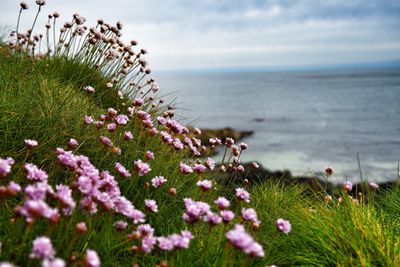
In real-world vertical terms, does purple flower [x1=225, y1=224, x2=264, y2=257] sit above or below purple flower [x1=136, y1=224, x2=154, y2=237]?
above

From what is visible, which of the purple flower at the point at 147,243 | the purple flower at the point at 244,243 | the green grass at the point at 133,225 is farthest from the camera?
the green grass at the point at 133,225

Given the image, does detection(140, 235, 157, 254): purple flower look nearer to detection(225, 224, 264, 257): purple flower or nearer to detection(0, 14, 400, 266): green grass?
detection(0, 14, 400, 266): green grass

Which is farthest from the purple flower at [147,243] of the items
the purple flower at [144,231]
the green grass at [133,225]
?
the green grass at [133,225]

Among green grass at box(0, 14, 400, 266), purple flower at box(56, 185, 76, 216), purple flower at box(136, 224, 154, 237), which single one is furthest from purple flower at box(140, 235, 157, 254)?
purple flower at box(56, 185, 76, 216)

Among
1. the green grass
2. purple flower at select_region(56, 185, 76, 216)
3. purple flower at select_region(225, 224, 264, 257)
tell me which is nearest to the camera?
purple flower at select_region(225, 224, 264, 257)

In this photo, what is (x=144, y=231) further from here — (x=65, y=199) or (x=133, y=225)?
(x=133, y=225)

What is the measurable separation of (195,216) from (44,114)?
2543 millimetres

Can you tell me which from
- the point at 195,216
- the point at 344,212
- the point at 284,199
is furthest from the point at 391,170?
the point at 195,216

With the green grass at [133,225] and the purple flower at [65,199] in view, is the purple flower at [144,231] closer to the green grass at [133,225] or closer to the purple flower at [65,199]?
the green grass at [133,225]

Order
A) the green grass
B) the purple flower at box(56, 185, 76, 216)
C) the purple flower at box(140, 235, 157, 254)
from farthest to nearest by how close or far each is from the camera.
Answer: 1. the green grass
2. the purple flower at box(140, 235, 157, 254)
3. the purple flower at box(56, 185, 76, 216)

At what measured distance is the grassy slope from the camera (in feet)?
9.52

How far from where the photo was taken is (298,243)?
3.67 metres

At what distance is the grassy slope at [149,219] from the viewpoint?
9.52 feet

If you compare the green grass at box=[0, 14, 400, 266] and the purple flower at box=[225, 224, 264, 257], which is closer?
the purple flower at box=[225, 224, 264, 257]
